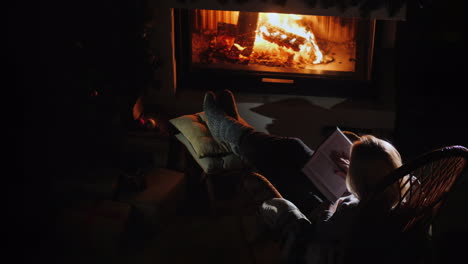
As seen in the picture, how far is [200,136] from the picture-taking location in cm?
237

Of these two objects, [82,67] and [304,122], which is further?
[304,122]

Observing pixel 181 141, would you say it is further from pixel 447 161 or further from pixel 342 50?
pixel 447 161

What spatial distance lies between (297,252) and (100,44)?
161 cm

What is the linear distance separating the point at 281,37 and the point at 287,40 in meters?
0.05

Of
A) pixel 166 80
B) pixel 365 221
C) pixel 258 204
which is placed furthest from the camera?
pixel 166 80

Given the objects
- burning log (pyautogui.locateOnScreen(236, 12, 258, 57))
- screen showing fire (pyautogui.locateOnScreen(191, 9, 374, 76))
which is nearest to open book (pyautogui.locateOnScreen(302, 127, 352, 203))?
screen showing fire (pyautogui.locateOnScreen(191, 9, 374, 76))

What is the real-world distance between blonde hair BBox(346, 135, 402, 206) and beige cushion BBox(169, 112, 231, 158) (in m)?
1.14

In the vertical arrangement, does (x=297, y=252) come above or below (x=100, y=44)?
below

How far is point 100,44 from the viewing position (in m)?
2.24

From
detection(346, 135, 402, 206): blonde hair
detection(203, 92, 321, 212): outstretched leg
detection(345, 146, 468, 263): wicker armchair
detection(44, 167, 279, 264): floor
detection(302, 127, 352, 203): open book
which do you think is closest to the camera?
detection(345, 146, 468, 263): wicker armchair

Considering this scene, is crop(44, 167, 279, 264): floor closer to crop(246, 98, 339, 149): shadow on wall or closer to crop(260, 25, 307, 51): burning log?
crop(246, 98, 339, 149): shadow on wall

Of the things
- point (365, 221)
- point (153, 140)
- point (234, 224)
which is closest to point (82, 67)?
point (153, 140)

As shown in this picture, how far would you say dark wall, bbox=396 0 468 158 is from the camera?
8.80 ft

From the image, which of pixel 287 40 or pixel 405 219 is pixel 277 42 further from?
pixel 405 219
